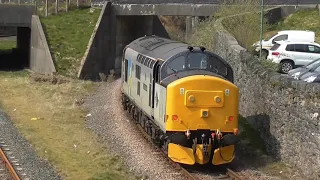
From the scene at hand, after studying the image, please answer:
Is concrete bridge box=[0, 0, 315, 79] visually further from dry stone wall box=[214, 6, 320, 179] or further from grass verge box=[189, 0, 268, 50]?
dry stone wall box=[214, 6, 320, 179]

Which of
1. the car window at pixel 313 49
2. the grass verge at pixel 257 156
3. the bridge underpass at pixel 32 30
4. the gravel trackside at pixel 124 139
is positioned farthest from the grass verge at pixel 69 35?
the grass verge at pixel 257 156

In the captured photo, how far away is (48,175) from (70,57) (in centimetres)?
2106

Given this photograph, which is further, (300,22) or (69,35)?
(300,22)

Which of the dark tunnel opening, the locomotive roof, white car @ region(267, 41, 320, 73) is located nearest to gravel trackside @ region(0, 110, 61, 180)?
the locomotive roof

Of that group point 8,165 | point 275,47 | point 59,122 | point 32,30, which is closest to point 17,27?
point 32,30

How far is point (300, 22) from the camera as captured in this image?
1512 inches

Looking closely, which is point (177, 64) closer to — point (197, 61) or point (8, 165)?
point (197, 61)

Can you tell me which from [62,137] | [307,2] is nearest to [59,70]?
[62,137]

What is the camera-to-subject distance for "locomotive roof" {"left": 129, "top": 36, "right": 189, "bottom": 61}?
16.2 m

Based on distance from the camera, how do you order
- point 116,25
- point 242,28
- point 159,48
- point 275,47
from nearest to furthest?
point 159,48, point 242,28, point 275,47, point 116,25

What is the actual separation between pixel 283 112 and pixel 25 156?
276 inches

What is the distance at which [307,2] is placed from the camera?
1588 inches

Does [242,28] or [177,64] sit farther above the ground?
[242,28]

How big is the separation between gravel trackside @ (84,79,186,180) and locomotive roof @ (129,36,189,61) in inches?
104
